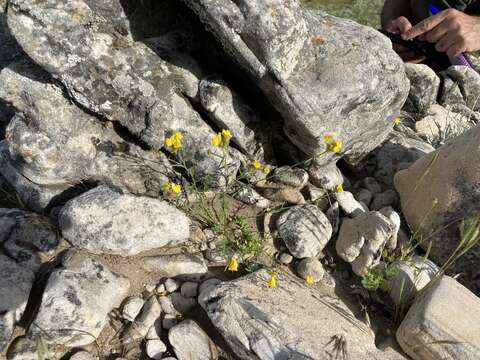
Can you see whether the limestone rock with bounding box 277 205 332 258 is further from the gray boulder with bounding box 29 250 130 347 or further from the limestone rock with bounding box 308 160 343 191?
the gray boulder with bounding box 29 250 130 347

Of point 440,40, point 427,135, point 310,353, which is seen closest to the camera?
point 310,353

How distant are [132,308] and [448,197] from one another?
260 centimetres

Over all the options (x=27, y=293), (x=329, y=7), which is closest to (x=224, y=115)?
(x=27, y=293)

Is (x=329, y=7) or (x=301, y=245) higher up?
(x=329, y=7)

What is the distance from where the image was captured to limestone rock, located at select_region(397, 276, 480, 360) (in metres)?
2.73

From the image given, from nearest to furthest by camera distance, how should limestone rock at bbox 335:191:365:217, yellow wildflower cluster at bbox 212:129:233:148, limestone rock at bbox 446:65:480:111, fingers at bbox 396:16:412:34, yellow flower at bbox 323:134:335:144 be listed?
yellow wildflower cluster at bbox 212:129:233:148, yellow flower at bbox 323:134:335:144, limestone rock at bbox 335:191:365:217, fingers at bbox 396:16:412:34, limestone rock at bbox 446:65:480:111

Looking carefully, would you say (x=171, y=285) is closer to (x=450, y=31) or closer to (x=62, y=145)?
(x=62, y=145)

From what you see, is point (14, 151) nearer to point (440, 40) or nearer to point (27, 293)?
point (27, 293)

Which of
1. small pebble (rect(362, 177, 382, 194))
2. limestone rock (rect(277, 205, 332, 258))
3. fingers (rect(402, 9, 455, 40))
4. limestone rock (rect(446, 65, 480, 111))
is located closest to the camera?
limestone rock (rect(277, 205, 332, 258))

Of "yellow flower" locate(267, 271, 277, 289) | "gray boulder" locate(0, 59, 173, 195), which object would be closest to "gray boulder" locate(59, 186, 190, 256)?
"gray boulder" locate(0, 59, 173, 195)

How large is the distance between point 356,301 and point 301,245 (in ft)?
1.96

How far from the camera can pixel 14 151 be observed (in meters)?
3.31

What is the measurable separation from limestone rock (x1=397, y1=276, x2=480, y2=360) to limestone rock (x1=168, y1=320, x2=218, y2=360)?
1.34 metres

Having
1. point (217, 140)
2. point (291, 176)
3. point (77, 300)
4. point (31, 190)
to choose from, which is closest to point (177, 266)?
point (77, 300)
